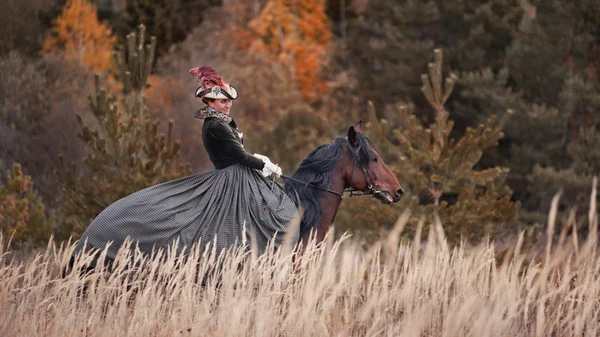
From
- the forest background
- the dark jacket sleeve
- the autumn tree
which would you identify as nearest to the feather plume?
the dark jacket sleeve

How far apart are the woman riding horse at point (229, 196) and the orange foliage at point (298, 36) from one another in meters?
33.0

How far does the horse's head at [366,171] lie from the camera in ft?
26.5

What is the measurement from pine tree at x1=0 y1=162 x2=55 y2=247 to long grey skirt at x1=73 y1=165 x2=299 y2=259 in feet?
20.0

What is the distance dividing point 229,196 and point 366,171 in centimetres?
119

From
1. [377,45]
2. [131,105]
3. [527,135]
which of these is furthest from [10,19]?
[131,105]

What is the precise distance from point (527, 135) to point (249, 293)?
20.9 m

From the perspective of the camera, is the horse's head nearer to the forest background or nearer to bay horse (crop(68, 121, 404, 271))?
bay horse (crop(68, 121, 404, 271))

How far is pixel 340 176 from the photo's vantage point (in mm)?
8070

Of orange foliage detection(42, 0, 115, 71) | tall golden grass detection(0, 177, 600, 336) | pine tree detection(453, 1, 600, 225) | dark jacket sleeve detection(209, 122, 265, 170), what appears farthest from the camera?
orange foliage detection(42, 0, 115, 71)

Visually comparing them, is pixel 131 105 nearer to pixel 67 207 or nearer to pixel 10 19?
pixel 67 207

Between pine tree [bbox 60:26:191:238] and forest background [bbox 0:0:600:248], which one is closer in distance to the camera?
pine tree [bbox 60:26:191:238]

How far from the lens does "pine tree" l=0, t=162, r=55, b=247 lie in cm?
1320

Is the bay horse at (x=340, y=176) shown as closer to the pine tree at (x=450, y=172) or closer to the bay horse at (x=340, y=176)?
the bay horse at (x=340, y=176)

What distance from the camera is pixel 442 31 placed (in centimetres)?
3092
